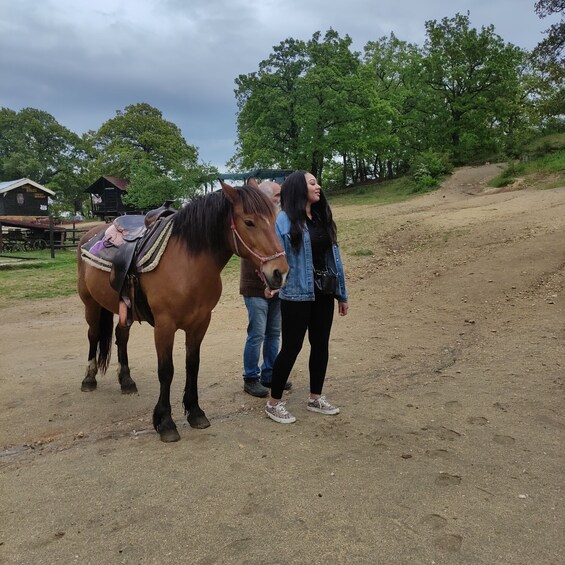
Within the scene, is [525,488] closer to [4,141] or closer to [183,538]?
[183,538]

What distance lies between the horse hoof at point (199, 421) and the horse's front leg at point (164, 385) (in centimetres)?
18

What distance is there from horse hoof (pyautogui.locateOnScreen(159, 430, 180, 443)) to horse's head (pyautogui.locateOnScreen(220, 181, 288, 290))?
127cm

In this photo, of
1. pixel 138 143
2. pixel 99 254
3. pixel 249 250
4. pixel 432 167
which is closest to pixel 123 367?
pixel 99 254

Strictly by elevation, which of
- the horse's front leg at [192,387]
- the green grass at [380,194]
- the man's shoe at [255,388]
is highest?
the green grass at [380,194]

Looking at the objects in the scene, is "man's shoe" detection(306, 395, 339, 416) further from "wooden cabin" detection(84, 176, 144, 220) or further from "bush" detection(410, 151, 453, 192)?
"wooden cabin" detection(84, 176, 144, 220)

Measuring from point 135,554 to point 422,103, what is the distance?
34524 mm

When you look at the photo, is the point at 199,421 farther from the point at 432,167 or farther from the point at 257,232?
the point at 432,167

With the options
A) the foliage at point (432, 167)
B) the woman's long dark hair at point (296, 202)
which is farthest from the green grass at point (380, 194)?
the woman's long dark hair at point (296, 202)

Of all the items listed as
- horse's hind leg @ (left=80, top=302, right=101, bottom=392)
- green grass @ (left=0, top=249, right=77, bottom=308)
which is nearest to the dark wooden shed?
green grass @ (left=0, top=249, right=77, bottom=308)

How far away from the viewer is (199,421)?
329cm

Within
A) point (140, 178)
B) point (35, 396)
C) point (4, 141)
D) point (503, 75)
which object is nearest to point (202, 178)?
point (140, 178)

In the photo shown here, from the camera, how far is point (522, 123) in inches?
1238

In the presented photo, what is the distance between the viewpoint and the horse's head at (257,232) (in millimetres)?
2783

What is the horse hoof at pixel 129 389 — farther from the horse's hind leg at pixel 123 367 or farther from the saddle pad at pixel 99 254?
the saddle pad at pixel 99 254
